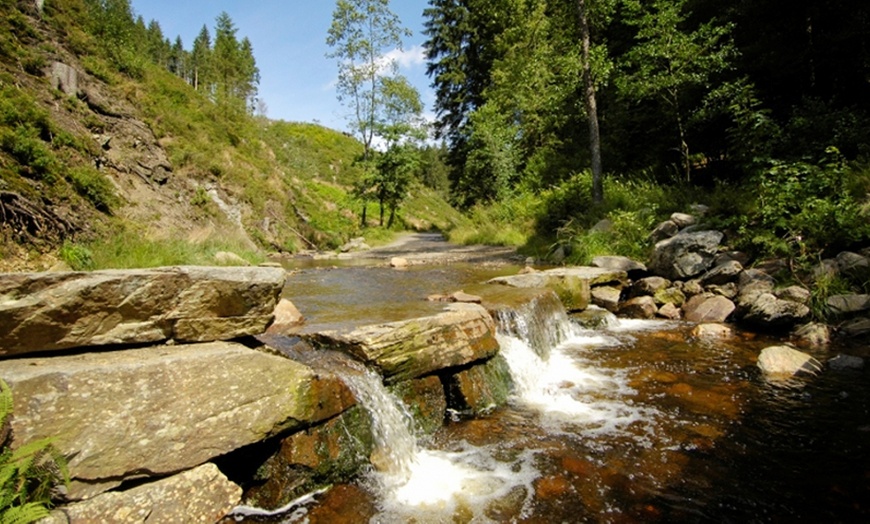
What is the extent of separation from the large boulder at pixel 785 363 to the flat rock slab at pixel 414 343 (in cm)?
348

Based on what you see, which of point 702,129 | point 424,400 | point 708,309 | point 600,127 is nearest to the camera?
point 424,400

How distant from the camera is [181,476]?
8.53 feet

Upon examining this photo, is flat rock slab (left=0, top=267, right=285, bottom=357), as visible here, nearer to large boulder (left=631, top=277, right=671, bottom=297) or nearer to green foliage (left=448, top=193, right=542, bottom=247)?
large boulder (left=631, top=277, right=671, bottom=297)

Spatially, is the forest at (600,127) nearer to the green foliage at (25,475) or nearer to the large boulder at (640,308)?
the large boulder at (640,308)

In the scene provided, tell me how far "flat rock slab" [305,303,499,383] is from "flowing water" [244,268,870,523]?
22 cm

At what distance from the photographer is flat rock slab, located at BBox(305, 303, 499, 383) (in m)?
3.94

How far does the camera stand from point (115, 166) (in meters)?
13.0

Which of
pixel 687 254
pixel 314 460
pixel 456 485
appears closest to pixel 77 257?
pixel 314 460

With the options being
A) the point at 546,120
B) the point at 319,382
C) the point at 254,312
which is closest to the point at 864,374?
the point at 319,382

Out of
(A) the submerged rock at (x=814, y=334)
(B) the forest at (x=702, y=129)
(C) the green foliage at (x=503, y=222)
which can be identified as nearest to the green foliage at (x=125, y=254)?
(B) the forest at (x=702, y=129)

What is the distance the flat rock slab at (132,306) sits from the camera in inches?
104

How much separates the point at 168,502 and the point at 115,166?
14086 millimetres

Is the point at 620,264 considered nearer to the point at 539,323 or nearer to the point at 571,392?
the point at 539,323

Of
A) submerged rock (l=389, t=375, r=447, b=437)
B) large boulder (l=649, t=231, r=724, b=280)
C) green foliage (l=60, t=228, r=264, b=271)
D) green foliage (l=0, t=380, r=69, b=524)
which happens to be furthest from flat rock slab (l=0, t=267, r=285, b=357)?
large boulder (l=649, t=231, r=724, b=280)
